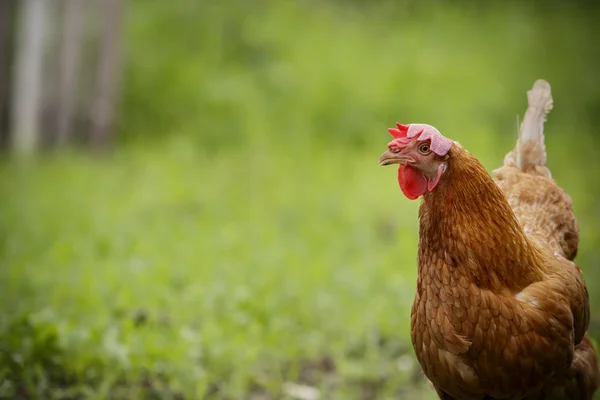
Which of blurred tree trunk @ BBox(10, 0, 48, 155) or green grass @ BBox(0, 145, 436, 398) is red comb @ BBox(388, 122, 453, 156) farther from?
blurred tree trunk @ BBox(10, 0, 48, 155)

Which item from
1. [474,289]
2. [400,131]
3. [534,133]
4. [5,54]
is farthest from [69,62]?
[474,289]

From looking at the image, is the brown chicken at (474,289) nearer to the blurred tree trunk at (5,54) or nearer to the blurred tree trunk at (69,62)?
the blurred tree trunk at (69,62)

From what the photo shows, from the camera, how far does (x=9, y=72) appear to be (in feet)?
26.0

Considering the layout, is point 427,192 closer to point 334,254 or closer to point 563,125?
point 334,254

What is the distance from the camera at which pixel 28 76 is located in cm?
786

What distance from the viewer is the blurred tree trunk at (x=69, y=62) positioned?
8.01 meters

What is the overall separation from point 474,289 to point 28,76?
21.0 ft

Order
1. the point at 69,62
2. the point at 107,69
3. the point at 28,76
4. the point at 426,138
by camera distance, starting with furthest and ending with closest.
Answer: the point at 107,69 → the point at 69,62 → the point at 28,76 → the point at 426,138

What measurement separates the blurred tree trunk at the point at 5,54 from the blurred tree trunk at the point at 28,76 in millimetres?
69

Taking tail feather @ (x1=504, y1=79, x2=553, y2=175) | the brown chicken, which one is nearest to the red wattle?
the brown chicken

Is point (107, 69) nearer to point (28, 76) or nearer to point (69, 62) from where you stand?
point (69, 62)

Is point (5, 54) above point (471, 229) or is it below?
above

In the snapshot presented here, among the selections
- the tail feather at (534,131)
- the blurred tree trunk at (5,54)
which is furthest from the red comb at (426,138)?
the blurred tree trunk at (5,54)

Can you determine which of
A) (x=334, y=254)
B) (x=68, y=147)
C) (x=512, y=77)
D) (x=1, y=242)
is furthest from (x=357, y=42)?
(x=1, y=242)
